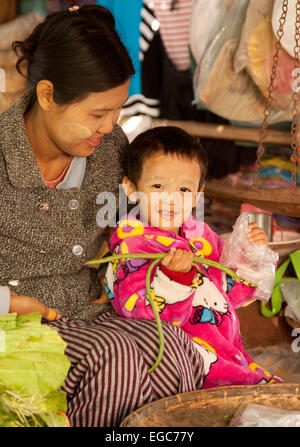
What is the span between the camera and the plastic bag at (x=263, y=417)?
144 centimetres

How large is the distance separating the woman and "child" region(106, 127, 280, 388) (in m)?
0.10

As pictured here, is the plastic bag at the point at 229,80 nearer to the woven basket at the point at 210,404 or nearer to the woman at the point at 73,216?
the woman at the point at 73,216

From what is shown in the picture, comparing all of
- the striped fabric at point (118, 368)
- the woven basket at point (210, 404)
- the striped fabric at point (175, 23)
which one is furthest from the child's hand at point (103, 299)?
the striped fabric at point (175, 23)

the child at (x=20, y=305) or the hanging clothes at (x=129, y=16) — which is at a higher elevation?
the hanging clothes at (x=129, y=16)

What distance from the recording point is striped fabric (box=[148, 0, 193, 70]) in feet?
9.98

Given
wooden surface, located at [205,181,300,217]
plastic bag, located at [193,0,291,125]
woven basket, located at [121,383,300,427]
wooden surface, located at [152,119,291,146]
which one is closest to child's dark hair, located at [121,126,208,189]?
wooden surface, located at [205,181,300,217]

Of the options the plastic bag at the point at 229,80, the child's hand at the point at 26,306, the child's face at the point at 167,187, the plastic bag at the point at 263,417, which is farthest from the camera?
the plastic bag at the point at 229,80

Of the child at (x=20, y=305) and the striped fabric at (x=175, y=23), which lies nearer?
the child at (x=20, y=305)

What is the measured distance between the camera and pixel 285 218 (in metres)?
3.02

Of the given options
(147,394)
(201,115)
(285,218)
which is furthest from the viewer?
(201,115)

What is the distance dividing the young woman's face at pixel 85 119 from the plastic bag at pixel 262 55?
1059mm
